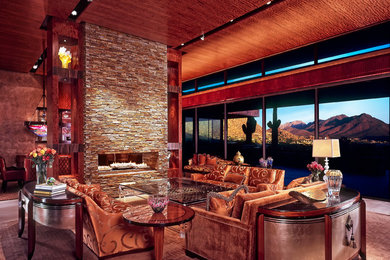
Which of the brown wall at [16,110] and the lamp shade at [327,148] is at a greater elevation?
the brown wall at [16,110]

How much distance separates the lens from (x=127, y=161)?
7.06 meters

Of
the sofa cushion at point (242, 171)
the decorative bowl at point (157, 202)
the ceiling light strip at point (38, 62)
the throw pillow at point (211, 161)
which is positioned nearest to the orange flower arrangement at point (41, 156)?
the decorative bowl at point (157, 202)

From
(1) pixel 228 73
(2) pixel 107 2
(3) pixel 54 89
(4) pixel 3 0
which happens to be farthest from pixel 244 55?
(4) pixel 3 0

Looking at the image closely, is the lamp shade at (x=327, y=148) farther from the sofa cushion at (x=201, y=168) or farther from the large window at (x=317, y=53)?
the sofa cushion at (x=201, y=168)

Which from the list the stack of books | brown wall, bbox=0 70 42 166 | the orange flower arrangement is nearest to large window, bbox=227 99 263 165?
the orange flower arrangement

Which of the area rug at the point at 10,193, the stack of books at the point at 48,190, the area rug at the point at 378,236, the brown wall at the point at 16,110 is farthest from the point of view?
the brown wall at the point at 16,110

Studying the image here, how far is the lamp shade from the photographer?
3344mm

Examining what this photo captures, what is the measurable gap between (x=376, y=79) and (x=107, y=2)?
6.06 metres

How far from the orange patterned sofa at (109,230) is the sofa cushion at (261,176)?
287cm

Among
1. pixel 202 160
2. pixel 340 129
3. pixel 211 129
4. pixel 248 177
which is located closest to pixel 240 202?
pixel 248 177

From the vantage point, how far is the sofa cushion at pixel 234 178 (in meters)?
5.56

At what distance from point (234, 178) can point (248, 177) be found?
295 millimetres

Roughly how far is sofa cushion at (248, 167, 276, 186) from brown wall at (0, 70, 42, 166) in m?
8.08

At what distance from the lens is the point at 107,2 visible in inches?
188
